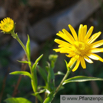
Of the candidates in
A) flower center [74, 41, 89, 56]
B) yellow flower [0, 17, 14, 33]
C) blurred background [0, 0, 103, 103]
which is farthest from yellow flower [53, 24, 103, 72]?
blurred background [0, 0, 103, 103]

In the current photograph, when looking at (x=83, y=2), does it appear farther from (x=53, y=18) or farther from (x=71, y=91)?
(x=71, y=91)

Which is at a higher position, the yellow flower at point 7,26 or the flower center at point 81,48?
the yellow flower at point 7,26

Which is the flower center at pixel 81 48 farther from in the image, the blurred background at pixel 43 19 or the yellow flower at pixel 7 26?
the blurred background at pixel 43 19

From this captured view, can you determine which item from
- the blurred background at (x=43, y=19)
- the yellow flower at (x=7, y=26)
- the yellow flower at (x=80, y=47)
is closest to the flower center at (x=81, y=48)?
the yellow flower at (x=80, y=47)

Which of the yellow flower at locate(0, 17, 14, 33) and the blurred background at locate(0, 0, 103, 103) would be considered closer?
the yellow flower at locate(0, 17, 14, 33)

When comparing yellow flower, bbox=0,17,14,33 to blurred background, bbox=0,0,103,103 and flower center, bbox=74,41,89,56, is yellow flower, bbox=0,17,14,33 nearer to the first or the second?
flower center, bbox=74,41,89,56

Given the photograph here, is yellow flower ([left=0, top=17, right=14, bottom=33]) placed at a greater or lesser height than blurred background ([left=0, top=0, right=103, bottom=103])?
lesser

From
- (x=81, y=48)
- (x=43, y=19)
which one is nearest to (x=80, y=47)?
(x=81, y=48)

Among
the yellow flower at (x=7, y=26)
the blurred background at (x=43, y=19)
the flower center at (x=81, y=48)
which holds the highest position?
the blurred background at (x=43, y=19)

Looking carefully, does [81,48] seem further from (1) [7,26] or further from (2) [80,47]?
(1) [7,26]
